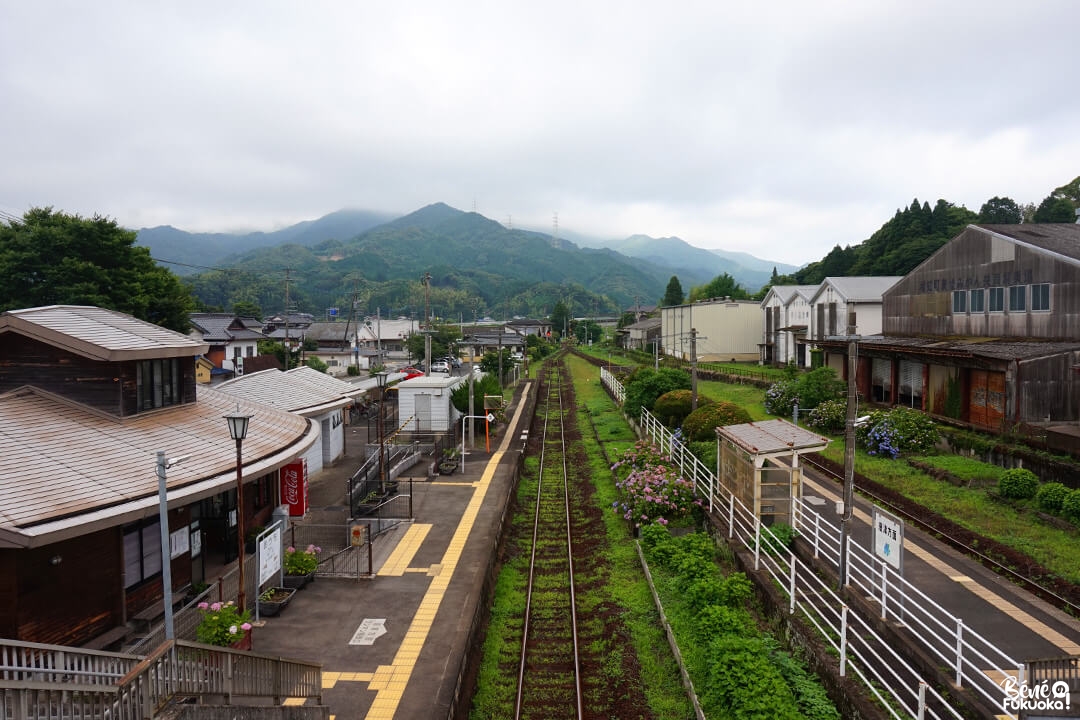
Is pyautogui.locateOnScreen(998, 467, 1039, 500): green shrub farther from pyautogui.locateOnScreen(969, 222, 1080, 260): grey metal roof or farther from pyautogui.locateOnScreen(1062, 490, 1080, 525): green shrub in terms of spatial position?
pyautogui.locateOnScreen(969, 222, 1080, 260): grey metal roof

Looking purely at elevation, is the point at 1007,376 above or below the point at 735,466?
above

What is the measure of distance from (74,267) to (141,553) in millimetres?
30754

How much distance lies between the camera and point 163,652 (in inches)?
271

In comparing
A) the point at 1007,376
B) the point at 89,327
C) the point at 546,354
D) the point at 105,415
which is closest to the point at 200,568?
the point at 105,415

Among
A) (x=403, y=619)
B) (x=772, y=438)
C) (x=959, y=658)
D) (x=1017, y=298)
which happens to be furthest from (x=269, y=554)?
(x=1017, y=298)

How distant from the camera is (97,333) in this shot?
515 inches

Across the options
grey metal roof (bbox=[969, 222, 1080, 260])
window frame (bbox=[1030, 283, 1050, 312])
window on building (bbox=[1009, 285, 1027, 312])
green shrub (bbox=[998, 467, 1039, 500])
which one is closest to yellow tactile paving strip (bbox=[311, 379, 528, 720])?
green shrub (bbox=[998, 467, 1039, 500])

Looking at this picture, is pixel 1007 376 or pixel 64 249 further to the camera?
pixel 64 249

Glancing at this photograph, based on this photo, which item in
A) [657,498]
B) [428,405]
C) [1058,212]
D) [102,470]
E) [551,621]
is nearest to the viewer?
[102,470]

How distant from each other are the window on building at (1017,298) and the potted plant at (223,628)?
27.3 m

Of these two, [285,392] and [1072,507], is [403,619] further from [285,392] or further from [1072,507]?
[1072,507]

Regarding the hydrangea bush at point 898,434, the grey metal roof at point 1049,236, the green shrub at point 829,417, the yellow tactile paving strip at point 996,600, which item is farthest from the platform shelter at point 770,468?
the grey metal roof at point 1049,236

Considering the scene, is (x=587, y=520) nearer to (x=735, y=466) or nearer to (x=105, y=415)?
(x=735, y=466)

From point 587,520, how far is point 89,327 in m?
13.1
